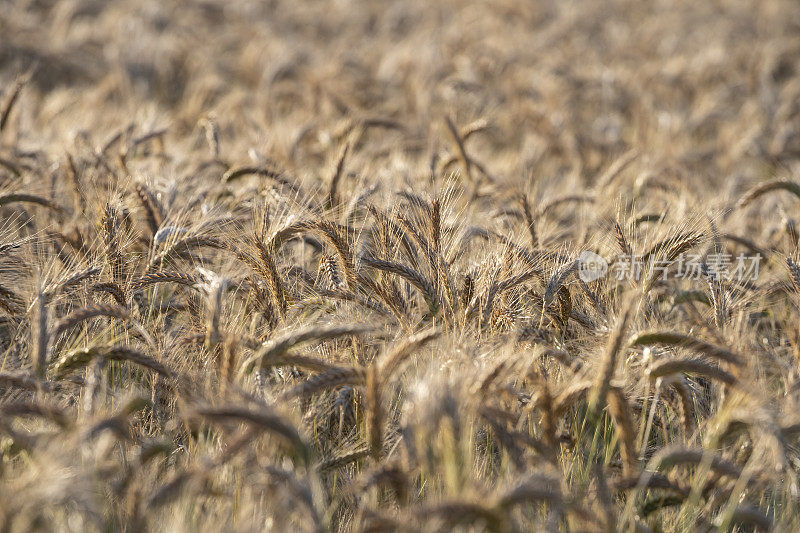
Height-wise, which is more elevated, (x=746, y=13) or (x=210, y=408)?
(x=210, y=408)

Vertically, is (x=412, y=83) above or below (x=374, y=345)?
above

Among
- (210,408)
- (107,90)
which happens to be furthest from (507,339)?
(107,90)

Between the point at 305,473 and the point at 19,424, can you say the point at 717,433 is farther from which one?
the point at 19,424

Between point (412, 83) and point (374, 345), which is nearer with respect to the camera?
point (374, 345)

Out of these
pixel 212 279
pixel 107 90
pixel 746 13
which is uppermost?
pixel 107 90

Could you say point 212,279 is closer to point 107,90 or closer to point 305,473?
point 305,473

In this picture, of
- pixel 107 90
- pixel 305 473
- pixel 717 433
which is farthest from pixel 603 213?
pixel 107 90

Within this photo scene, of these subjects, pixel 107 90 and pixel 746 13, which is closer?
pixel 107 90

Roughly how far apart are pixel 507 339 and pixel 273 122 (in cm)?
347

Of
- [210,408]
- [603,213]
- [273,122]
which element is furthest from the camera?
[273,122]

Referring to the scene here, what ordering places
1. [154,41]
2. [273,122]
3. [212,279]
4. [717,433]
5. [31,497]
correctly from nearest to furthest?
[31,497], [717,433], [212,279], [273,122], [154,41]

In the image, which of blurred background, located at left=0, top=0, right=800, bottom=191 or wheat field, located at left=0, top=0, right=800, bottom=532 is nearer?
wheat field, located at left=0, top=0, right=800, bottom=532

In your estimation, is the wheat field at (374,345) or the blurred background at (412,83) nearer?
the wheat field at (374,345)

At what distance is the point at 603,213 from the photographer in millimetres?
3260
